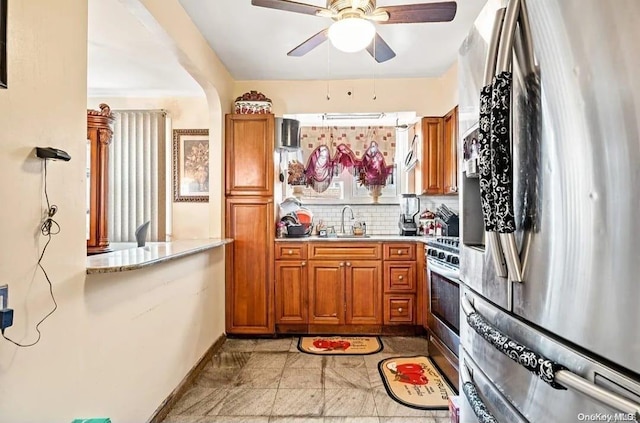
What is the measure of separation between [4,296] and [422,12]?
220 centimetres

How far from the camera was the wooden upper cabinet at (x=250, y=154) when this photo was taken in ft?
12.3

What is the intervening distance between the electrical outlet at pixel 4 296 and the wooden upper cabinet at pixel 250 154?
2690mm

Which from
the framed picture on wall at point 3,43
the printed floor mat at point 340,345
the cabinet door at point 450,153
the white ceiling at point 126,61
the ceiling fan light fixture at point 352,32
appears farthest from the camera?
the cabinet door at point 450,153

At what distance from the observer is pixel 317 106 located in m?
4.09

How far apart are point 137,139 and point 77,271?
3437 mm

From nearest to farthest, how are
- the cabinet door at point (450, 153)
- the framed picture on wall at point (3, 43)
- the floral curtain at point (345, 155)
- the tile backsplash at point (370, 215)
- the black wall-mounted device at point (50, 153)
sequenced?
the framed picture on wall at point (3, 43) → the black wall-mounted device at point (50, 153) → the cabinet door at point (450, 153) → the floral curtain at point (345, 155) → the tile backsplash at point (370, 215)

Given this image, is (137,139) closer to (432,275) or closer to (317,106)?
(317,106)

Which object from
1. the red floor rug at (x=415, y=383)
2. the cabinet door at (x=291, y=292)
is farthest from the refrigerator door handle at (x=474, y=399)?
the cabinet door at (x=291, y=292)

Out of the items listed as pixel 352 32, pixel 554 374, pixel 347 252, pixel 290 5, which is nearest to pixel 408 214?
pixel 347 252

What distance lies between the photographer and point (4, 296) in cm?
109

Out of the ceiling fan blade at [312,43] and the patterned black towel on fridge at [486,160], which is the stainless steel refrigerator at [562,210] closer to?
the patterned black towel on fridge at [486,160]

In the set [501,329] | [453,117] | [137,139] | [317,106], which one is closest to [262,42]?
[317,106]

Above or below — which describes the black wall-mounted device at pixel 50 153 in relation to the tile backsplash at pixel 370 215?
above

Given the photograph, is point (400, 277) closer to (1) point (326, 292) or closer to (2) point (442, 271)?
(1) point (326, 292)
